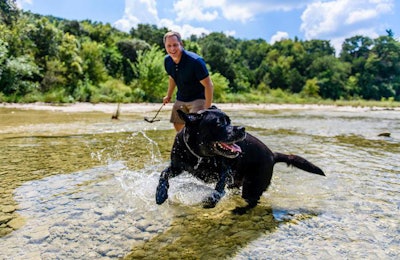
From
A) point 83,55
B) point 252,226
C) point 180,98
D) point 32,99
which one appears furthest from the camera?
point 83,55

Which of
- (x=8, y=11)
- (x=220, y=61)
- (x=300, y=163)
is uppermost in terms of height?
(x=8, y=11)

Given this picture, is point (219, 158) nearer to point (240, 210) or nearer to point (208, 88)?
point (240, 210)

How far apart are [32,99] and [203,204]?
76.2ft

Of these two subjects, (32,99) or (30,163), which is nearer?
(30,163)

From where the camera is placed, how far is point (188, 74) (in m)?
5.48

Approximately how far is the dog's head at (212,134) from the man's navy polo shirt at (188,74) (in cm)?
153

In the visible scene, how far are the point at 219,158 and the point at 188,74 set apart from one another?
193cm

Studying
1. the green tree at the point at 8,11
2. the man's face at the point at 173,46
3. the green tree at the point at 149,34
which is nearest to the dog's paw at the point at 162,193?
the man's face at the point at 173,46

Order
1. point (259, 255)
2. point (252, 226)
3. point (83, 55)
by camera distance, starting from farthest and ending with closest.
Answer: point (83, 55) < point (252, 226) < point (259, 255)

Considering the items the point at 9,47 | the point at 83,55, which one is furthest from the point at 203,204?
the point at 83,55

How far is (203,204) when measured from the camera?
162 inches

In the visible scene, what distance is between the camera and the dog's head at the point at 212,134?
3744 mm

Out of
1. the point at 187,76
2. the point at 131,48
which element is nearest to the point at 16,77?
the point at 187,76

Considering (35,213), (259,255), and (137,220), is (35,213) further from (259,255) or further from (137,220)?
(259,255)
